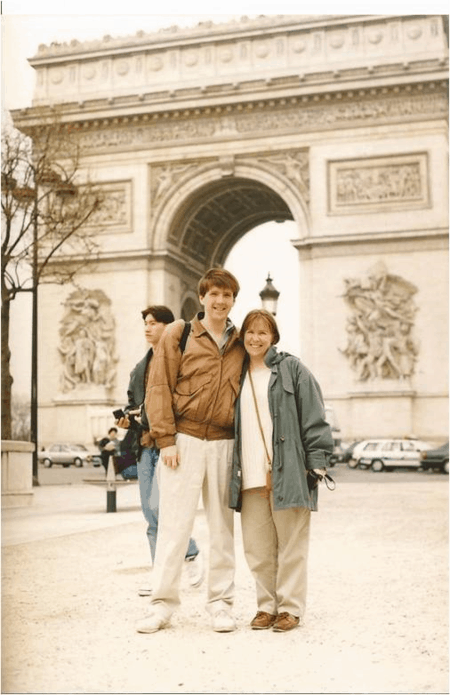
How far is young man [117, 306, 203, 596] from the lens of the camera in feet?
19.2

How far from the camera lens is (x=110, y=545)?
27.6ft

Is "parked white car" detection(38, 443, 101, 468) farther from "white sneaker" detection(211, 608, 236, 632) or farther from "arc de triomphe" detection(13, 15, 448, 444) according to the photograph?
"arc de triomphe" detection(13, 15, 448, 444)

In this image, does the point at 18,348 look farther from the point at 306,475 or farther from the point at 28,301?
the point at 306,475

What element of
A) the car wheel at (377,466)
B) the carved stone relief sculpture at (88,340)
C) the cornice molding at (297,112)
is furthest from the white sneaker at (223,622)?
the cornice molding at (297,112)

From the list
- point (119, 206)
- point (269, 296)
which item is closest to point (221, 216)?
point (119, 206)

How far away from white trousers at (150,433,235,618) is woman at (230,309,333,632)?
0.11 metres

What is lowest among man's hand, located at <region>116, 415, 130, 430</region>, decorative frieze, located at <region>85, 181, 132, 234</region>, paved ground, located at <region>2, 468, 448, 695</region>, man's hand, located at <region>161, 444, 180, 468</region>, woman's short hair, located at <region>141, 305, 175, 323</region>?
paved ground, located at <region>2, 468, 448, 695</region>

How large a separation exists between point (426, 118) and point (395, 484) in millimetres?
15106

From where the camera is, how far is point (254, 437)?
5.23 m

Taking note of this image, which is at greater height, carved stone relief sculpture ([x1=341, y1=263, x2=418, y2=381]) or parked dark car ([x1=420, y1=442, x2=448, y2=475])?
carved stone relief sculpture ([x1=341, y1=263, x2=418, y2=381])

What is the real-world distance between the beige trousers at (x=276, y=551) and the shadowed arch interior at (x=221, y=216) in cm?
2728

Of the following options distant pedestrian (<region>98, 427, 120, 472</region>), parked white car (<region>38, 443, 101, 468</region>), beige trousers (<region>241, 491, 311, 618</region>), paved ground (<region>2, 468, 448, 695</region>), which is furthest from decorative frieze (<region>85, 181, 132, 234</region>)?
beige trousers (<region>241, 491, 311, 618</region>)

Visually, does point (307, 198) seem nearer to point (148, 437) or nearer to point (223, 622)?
point (148, 437)

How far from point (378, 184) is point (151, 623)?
84.1ft
